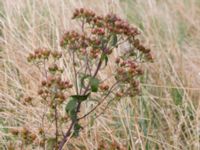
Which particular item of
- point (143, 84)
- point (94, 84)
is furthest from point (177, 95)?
point (94, 84)

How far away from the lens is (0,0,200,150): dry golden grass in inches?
89.3

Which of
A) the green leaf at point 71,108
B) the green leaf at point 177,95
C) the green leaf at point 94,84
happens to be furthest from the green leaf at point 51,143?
the green leaf at point 177,95

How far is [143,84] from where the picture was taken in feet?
8.82

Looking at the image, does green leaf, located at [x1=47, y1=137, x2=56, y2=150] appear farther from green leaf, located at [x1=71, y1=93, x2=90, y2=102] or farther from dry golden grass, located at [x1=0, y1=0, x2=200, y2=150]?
dry golden grass, located at [x1=0, y1=0, x2=200, y2=150]

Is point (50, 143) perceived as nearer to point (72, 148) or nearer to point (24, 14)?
point (72, 148)

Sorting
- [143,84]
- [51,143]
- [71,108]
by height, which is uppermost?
[143,84]

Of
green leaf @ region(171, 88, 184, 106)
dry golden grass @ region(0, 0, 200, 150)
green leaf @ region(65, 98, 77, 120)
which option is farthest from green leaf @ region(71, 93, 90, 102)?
green leaf @ region(171, 88, 184, 106)

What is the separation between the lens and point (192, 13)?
13.8 feet

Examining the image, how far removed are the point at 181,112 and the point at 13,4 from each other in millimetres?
1337

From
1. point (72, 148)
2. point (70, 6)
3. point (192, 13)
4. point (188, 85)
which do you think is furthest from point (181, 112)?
point (192, 13)

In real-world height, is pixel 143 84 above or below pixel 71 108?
above

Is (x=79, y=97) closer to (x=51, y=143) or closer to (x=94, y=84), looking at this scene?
(x=94, y=84)

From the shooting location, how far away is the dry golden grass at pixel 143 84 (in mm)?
2268

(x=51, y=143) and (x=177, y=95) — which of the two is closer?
(x=51, y=143)
